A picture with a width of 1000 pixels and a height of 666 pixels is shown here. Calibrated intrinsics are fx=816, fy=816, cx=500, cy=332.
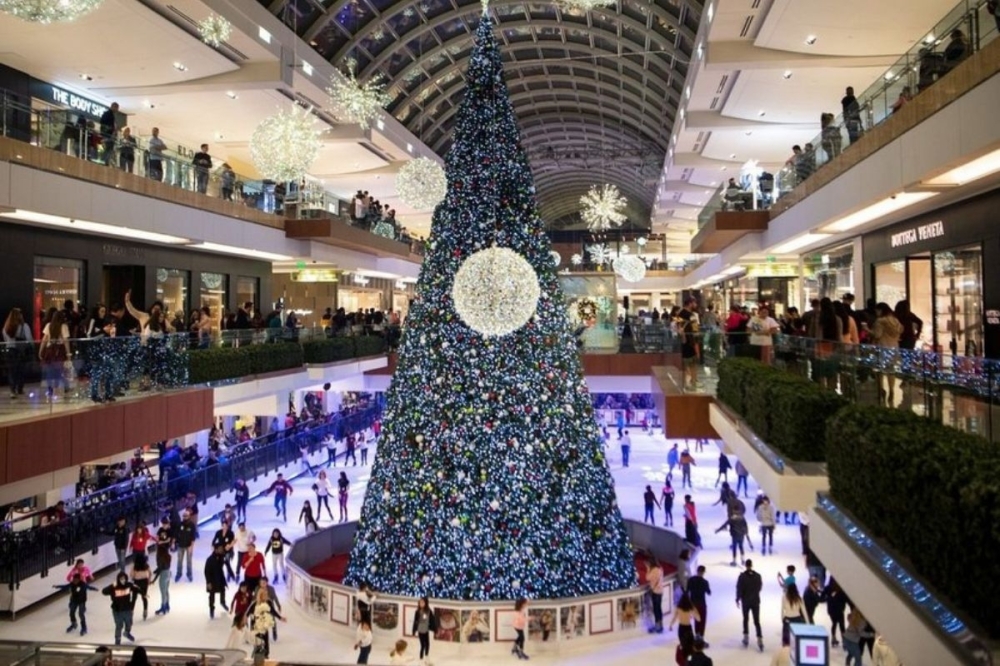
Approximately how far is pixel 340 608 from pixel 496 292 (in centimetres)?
519

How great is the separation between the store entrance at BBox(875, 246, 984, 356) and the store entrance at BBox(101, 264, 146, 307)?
17736 mm

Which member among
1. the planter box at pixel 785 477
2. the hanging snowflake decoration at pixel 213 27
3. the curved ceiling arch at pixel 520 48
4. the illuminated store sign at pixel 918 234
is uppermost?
the curved ceiling arch at pixel 520 48

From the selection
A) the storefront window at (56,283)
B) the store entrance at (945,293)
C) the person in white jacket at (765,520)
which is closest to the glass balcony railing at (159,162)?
the storefront window at (56,283)

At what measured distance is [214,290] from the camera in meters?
25.2

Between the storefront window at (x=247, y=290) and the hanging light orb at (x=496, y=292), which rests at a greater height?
the storefront window at (x=247, y=290)

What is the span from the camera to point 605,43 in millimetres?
37250

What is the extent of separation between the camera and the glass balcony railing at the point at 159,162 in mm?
13391

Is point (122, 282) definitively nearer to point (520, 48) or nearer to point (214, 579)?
point (214, 579)

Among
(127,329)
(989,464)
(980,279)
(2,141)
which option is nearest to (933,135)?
(980,279)

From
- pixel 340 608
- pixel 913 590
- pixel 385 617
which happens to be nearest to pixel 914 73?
pixel 913 590

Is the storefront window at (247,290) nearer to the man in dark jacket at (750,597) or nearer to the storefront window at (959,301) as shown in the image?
the man in dark jacket at (750,597)

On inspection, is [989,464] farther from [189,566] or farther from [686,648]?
[189,566]

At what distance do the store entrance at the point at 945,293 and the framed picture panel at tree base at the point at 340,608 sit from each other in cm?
956

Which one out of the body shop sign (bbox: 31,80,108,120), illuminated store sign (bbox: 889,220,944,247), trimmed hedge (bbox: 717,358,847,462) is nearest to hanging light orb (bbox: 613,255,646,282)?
illuminated store sign (bbox: 889,220,944,247)
